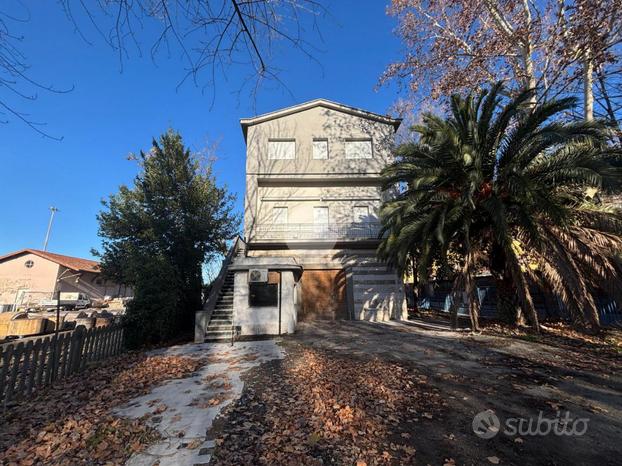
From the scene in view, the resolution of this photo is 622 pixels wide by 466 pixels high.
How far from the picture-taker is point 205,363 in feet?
25.0

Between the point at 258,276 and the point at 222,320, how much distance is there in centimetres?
235

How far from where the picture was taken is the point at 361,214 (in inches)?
686

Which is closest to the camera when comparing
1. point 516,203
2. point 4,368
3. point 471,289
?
point 4,368

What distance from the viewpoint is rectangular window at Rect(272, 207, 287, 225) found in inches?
681

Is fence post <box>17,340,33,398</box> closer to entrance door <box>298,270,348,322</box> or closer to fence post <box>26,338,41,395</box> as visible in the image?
fence post <box>26,338,41,395</box>

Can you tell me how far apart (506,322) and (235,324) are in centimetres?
1026

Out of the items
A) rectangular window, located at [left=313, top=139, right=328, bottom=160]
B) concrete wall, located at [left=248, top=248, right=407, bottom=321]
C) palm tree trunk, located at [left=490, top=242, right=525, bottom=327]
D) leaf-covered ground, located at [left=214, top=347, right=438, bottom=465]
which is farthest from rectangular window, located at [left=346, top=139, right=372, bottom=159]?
leaf-covered ground, located at [left=214, top=347, right=438, bottom=465]

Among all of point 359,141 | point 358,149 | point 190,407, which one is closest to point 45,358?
point 190,407

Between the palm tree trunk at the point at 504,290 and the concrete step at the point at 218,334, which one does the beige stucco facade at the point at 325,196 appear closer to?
the palm tree trunk at the point at 504,290

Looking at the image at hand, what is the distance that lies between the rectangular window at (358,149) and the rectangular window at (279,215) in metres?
5.19

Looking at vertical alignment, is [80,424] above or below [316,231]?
below

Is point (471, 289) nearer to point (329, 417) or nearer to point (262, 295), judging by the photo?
point (262, 295)

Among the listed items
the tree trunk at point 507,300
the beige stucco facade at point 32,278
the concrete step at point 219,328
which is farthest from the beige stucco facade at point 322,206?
the beige stucco facade at point 32,278

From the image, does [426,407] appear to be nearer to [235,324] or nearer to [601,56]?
[235,324]
